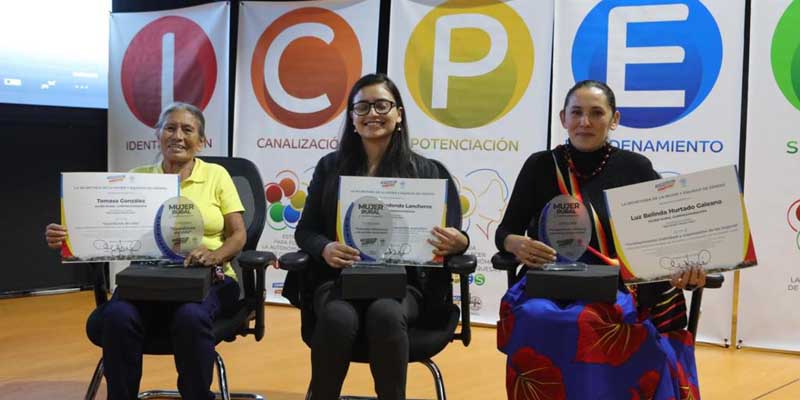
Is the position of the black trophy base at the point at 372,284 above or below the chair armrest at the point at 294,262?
below

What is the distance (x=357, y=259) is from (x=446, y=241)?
308 millimetres

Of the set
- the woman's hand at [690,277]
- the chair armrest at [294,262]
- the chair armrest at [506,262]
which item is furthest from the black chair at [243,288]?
the woman's hand at [690,277]

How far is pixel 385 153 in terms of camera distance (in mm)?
3033

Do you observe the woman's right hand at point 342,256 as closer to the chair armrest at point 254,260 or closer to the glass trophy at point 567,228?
the chair armrest at point 254,260

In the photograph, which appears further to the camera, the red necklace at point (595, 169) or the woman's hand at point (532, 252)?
the red necklace at point (595, 169)

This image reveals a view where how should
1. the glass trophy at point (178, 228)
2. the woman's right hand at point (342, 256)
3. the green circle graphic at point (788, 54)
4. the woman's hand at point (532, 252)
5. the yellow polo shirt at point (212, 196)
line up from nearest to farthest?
the woman's hand at point (532, 252) < the woman's right hand at point (342, 256) < the glass trophy at point (178, 228) < the yellow polo shirt at point (212, 196) < the green circle graphic at point (788, 54)

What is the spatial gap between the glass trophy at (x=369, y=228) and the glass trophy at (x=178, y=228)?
0.54 metres

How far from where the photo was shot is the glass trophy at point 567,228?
2.65 metres

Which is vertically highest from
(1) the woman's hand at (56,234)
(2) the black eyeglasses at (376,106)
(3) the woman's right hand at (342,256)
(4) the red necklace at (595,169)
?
(2) the black eyeglasses at (376,106)

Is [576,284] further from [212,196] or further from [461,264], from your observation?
[212,196]

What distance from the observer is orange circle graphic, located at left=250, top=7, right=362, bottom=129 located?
5.33 metres

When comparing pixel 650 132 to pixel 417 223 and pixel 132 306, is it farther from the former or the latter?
pixel 132 306

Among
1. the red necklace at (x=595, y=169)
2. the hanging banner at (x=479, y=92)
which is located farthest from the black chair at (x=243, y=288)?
the hanging banner at (x=479, y=92)

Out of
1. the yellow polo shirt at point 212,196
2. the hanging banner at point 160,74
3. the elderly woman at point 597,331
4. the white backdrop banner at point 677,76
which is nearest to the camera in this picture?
the elderly woman at point 597,331
